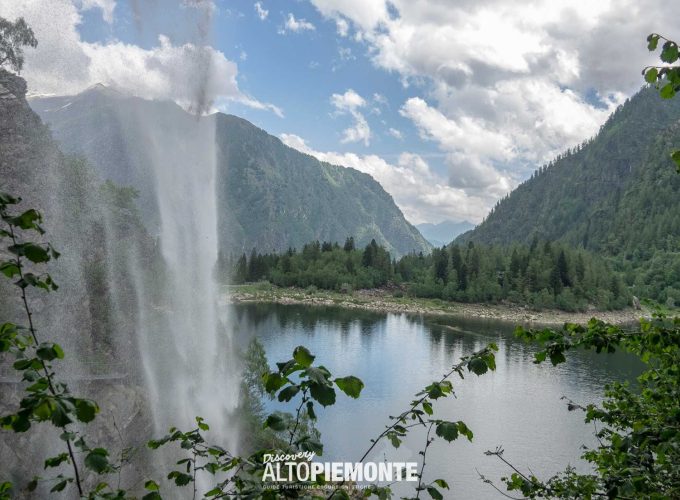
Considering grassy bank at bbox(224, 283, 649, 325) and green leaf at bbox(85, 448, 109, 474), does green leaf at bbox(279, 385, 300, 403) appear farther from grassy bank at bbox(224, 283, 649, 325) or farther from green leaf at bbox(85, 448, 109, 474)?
grassy bank at bbox(224, 283, 649, 325)

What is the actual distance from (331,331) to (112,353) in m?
47.7

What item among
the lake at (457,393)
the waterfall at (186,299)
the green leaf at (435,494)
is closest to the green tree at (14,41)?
the waterfall at (186,299)

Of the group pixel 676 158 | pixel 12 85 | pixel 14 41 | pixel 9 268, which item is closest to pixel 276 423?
pixel 9 268

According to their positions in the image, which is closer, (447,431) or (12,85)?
(447,431)

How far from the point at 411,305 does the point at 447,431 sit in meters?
101

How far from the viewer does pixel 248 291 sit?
107562 mm

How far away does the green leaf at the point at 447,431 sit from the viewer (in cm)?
323

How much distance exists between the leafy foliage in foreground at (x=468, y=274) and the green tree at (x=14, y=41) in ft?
282

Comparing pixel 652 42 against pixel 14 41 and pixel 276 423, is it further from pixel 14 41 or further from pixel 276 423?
pixel 14 41

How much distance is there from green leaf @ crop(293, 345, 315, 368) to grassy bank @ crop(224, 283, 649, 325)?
9106cm

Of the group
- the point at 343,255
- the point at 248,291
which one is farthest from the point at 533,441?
the point at 343,255

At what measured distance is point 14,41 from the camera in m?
19.2

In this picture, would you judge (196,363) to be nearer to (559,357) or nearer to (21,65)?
(21,65)

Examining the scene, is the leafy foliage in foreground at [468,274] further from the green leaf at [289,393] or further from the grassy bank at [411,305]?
the green leaf at [289,393]
